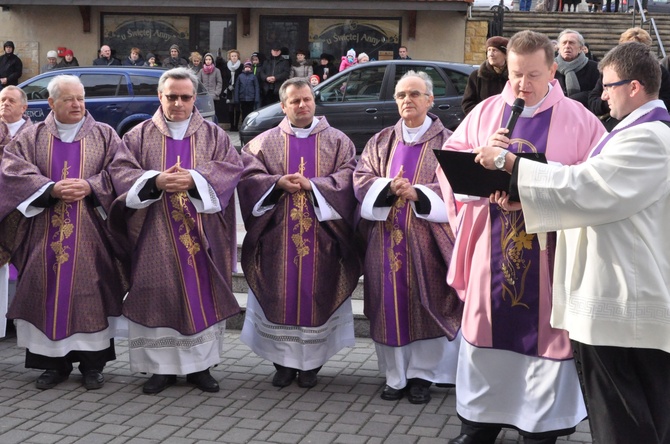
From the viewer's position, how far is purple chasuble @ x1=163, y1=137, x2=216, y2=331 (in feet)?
18.4

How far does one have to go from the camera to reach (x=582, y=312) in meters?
3.73

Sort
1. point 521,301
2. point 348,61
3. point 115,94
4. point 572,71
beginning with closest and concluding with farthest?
1. point 521,301
2. point 572,71
3. point 115,94
4. point 348,61

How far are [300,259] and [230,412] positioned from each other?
1038 millimetres

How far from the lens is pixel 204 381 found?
18.6 feet

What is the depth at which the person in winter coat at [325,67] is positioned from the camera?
17.4 meters

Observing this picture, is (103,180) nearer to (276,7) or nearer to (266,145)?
(266,145)

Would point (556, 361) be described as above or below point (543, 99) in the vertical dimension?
below

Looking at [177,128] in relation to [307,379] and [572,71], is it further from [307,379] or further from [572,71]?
[572,71]

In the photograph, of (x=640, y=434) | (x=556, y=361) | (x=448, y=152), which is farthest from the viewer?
(x=556, y=361)

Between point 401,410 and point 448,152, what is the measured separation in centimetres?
184

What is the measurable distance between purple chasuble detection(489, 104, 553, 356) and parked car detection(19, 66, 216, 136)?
9744 mm

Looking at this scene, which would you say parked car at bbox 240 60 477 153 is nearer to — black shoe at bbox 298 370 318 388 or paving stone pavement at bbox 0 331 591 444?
paving stone pavement at bbox 0 331 591 444

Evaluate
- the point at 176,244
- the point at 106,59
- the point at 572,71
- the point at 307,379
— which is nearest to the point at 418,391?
the point at 307,379

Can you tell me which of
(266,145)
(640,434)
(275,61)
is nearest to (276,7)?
(275,61)
